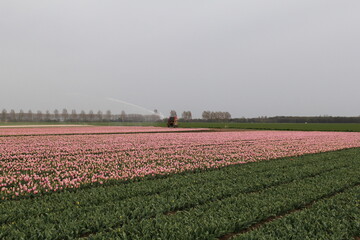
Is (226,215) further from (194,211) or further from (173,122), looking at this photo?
Result: (173,122)


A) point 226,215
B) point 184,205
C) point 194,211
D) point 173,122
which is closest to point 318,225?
point 226,215

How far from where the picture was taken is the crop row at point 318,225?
17.6 ft

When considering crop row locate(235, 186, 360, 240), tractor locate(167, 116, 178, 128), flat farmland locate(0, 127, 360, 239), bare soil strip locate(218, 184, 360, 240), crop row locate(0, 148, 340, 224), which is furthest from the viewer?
tractor locate(167, 116, 178, 128)

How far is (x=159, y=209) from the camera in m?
6.69

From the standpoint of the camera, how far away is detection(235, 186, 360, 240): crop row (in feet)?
17.6

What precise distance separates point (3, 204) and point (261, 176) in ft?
29.4

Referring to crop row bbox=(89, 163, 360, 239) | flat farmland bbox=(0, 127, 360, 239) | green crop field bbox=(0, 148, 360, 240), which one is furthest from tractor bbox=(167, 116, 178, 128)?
crop row bbox=(89, 163, 360, 239)

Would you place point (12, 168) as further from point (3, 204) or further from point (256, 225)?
point (256, 225)

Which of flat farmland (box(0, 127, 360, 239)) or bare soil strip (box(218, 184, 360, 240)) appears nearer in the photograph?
flat farmland (box(0, 127, 360, 239))

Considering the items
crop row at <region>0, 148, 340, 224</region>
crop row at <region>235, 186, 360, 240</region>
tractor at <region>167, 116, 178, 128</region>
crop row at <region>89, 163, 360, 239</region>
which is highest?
tractor at <region>167, 116, 178, 128</region>

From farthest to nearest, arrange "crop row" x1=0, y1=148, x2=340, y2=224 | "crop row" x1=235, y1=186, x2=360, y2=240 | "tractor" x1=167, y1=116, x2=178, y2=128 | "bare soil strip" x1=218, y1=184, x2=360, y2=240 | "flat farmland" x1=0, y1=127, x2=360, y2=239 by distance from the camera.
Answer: "tractor" x1=167, y1=116, x2=178, y2=128 < "crop row" x1=0, y1=148, x2=340, y2=224 < "bare soil strip" x1=218, y1=184, x2=360, y2=240 < "flat farmland" x1=0, y1=127, x2=360, y2=239 < "crop row" x1=235, y1=186, x2=360, y2=240

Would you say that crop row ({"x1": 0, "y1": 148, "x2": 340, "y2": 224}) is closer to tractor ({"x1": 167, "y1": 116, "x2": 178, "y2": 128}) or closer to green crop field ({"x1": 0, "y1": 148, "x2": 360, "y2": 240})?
green crop field ({"x1": 0, "y1": 148, "x2": 360, "y2": 240})

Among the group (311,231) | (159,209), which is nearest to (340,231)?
(311,231)

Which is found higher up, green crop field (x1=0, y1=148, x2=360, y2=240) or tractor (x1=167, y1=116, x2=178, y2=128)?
tractor (x1=167, y1=116, x2=178, y2=128)
